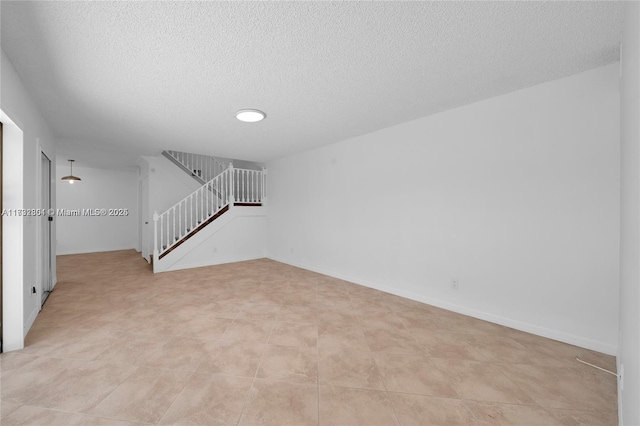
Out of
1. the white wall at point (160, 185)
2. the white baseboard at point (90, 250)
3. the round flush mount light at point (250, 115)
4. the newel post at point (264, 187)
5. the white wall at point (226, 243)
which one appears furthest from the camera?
the white baseboard at point (90, 250)

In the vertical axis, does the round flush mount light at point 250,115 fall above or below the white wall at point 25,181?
above

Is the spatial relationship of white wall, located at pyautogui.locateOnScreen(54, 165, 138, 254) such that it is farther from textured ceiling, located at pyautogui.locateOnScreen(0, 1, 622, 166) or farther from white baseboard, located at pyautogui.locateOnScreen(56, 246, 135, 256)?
textured ceiling, located at pyautogui.locateOnScreen(0, 1, 622, 166)

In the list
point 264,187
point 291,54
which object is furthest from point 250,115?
point 264,187

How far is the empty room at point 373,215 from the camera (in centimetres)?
153

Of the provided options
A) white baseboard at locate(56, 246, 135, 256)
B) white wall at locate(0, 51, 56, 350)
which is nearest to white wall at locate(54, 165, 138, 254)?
white baseboard at locate(56, 246, 135, 256)

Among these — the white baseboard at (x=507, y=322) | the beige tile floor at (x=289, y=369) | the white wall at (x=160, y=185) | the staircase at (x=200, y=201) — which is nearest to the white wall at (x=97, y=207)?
the white wall at (x=160, y=185)

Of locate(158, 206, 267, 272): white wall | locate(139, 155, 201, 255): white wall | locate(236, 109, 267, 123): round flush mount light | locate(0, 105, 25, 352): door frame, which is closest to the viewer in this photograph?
locate(0, 105, 25, 352): door frame

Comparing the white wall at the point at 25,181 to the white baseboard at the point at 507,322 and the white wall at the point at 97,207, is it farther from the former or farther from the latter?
the white wall at the point at 97,207

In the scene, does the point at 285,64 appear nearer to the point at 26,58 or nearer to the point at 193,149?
the point at 26,58

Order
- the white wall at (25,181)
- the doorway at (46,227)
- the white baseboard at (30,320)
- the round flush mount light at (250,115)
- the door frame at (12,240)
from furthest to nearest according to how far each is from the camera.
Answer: the doorway at (46,227), the round flush mount light at (250,115), the white baseboard at (30,320), the door frame at (12,240), the white wall at (25,181)

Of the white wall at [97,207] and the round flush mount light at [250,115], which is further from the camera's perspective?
the white wall at [97,207]

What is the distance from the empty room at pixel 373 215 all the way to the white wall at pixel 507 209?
0.02m

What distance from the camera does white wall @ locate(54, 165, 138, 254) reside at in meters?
6.83

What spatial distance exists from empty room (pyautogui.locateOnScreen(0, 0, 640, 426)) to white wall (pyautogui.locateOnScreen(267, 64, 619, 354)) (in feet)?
0.06
